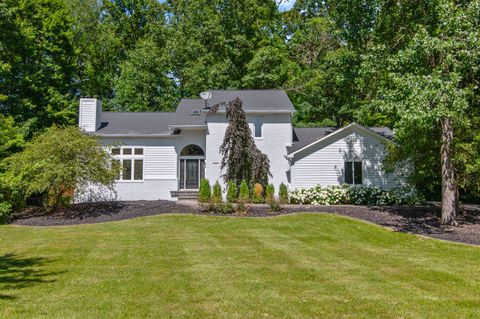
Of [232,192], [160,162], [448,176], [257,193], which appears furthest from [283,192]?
[448,176]

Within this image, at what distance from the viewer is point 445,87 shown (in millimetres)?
11664

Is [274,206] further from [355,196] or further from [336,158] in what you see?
[336,158]

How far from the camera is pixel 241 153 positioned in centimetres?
2009

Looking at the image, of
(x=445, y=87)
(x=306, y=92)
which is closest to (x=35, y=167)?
(x=445, y=87)

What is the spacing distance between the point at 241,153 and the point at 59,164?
27.4ft

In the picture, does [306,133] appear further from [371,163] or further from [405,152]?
[405,152]

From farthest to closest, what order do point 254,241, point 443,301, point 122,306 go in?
1. point 254,241
2. point 443,301
3. point 122,306

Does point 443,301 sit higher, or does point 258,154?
point 258,154

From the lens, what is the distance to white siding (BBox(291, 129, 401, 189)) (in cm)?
2056

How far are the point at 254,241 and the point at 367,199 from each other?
33.3 feet

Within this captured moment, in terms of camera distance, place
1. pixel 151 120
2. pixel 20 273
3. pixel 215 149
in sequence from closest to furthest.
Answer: pixel 20 273, pixel 215 149, pixel 151 120

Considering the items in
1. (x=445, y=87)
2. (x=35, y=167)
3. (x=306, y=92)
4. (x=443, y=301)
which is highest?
(x=306, y=92)

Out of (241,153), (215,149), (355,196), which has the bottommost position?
(355,196)

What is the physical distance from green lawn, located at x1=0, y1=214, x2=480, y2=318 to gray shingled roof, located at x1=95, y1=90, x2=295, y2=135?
31.5 feet
